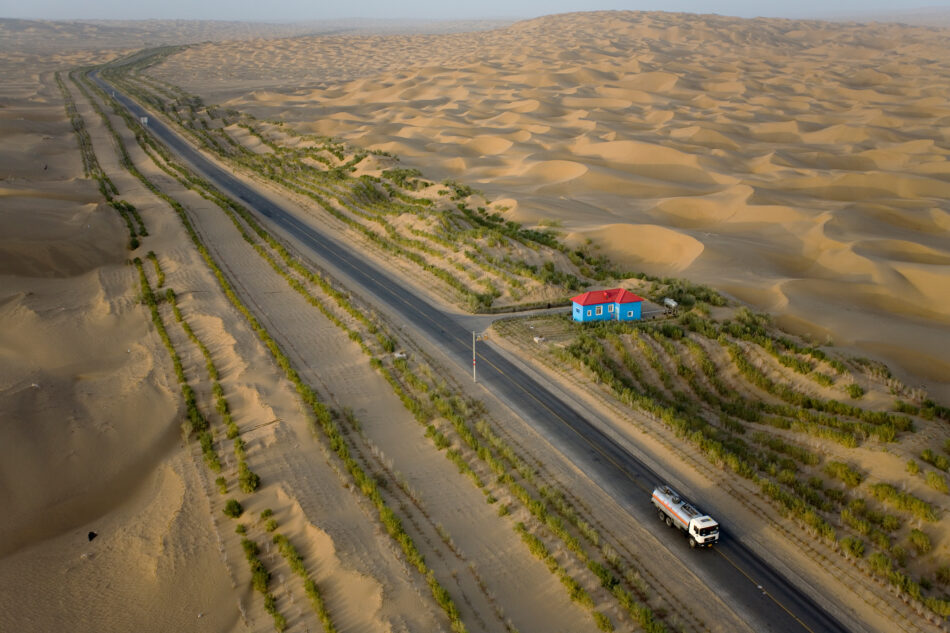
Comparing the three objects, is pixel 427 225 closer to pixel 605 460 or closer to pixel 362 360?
pixel 362 360

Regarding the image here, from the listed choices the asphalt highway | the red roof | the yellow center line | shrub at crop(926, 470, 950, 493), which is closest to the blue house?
the red roof

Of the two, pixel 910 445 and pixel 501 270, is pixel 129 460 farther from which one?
pixel 910 445

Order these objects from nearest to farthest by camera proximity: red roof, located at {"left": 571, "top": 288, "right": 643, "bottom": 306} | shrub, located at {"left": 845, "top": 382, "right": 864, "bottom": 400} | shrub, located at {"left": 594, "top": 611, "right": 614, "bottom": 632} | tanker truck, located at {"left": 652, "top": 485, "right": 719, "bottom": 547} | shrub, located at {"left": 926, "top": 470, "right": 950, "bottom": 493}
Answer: shrub, located at {"left": 594, "top": 611, "right": 614, "bottom": 632}
tanker truck, located at {"left": 652, "top": 485, "right": 719, "bottom": 547}
shrub, located at {"left": 926, "top": 470, "right": 950, "bottom": 493}
shrub, located at {"left": 845, "top": 382, "right": 864, "bottom": 400}
red roof, located at {"left": 571, "top": 288, "right": 643, "bottom": 306}

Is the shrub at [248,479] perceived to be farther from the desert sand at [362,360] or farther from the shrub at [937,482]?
the shrub at [937,482]

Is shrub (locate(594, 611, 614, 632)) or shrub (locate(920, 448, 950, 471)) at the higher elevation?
shrub (locate(920, 448, 950, 471))

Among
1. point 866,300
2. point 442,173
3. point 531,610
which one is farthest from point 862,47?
point 531,610

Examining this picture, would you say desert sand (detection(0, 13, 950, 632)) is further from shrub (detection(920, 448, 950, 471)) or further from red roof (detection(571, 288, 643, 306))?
red roof (detection(571, 288, 643, 306))

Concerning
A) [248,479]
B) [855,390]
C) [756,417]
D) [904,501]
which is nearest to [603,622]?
[904,501]
